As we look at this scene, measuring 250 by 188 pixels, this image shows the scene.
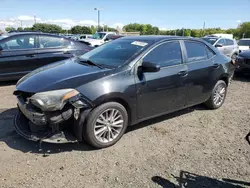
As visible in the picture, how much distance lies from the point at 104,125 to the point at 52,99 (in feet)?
2.72

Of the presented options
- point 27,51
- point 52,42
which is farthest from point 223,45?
point 27,51

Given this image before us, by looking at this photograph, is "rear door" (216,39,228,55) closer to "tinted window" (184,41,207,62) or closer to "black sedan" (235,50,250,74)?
"black sedan" (235,50,250,74)

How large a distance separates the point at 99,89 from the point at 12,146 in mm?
1511

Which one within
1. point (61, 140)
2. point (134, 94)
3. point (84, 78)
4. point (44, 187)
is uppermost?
point (84, 78)

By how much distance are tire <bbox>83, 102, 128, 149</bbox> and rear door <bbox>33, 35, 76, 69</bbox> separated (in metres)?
4.32

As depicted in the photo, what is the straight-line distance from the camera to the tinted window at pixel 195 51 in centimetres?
473

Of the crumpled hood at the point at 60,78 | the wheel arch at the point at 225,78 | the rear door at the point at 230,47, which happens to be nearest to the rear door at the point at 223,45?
the rear door at the point at 230,47

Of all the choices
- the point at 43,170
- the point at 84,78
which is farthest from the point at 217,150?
the point at 43,170

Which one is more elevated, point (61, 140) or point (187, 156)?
point (61, 140)

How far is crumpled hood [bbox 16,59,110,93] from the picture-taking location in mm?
3401

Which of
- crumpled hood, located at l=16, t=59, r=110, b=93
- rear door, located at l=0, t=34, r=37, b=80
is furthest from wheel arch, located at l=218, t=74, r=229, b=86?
rear door, located at l=0, t=34, r=37, b=80

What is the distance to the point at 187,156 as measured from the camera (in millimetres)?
3531

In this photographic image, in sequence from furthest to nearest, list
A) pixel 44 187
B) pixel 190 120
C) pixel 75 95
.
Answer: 1. pixel 190 120
2. pixel 75 95
3. pixel 44 187

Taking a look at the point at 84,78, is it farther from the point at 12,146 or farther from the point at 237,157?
the point at 237,157
